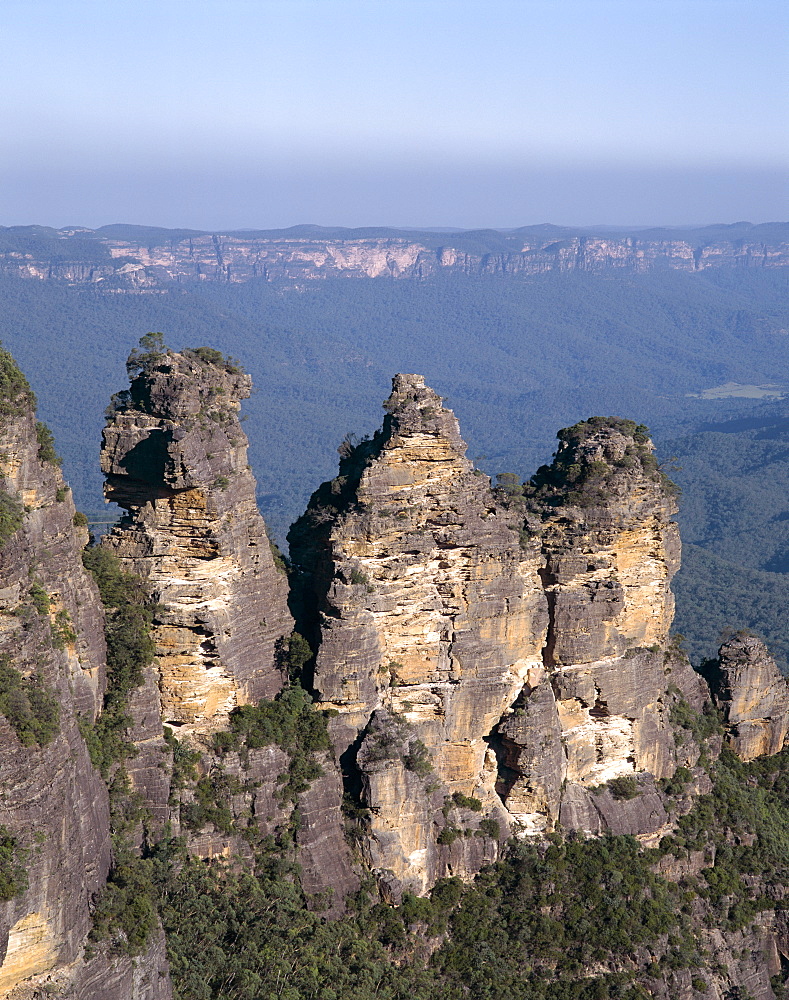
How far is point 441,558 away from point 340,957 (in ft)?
35.8

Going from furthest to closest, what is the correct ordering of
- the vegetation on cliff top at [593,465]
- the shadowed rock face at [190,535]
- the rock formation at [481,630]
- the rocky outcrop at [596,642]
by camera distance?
the vegetation on cliff top at [593,465] < the rocky outcrop at [596,642] < the rock formation at [481,630] < the shadowed rock face at [190,535]

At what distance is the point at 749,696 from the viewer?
Result: 40.5 m

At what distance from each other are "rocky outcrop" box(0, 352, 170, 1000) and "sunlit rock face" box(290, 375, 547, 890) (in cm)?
794

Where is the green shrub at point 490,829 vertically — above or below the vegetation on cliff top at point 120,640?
below

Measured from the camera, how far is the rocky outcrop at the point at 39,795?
68.4 feet

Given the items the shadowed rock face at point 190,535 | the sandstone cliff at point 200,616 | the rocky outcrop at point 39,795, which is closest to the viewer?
the rocky outcrop at point 39,795

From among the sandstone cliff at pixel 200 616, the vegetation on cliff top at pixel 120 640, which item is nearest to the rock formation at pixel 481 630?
the sandstone cliff at pixel 200 616

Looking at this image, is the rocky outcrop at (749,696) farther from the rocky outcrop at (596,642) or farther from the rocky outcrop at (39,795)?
the rocky outcrop at (39,795)

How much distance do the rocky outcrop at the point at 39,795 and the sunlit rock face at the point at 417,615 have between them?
26.1 feet

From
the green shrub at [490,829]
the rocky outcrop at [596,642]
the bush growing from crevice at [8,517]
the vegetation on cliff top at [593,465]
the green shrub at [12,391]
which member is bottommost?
the green shrub at [490,829]

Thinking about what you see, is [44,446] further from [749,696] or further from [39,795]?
[749,696]

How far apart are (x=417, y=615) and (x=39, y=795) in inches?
509

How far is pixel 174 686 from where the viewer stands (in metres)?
29.0

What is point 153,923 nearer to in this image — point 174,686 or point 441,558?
point 174,686
